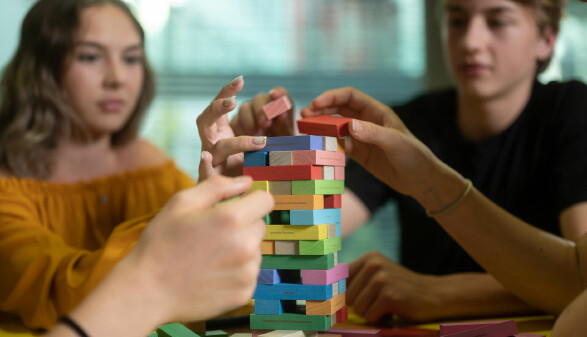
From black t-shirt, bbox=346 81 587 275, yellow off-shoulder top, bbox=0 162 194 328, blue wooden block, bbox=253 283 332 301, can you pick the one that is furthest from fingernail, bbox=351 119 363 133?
black t-shirt, bbox=346 81 587 275

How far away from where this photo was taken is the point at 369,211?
1.52 meters

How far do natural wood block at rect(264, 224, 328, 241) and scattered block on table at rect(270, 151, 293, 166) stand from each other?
0.09 meters

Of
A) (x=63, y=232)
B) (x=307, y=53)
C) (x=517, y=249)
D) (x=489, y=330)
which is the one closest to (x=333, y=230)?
(x=489, y=330)

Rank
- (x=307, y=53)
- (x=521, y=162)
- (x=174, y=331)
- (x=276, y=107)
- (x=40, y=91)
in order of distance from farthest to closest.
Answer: (x=307, y=53)
(x=521, y=162)
(x=40, y=91)
(x=276, y=107)
(x=174, y=331)

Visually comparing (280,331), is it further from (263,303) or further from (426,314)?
(426,314)

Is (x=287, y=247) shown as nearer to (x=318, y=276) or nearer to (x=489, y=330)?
(x=318, y=276)

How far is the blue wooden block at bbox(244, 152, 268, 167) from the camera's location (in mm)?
754

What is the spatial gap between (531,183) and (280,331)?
2.80ft

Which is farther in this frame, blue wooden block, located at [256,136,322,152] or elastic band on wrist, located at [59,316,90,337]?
blue wooden block, located at [256,136,322,152]

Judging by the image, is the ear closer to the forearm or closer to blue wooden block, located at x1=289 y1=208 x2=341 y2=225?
the forearm

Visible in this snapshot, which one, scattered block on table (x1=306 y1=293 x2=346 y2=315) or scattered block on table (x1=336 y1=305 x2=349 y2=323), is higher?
scattered block on table (x1=306 y1=293 x2=346 y2=315)

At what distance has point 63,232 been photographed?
3.81 ft

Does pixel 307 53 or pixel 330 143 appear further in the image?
pixel 307 53

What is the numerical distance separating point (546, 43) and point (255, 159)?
1020 millimetres
